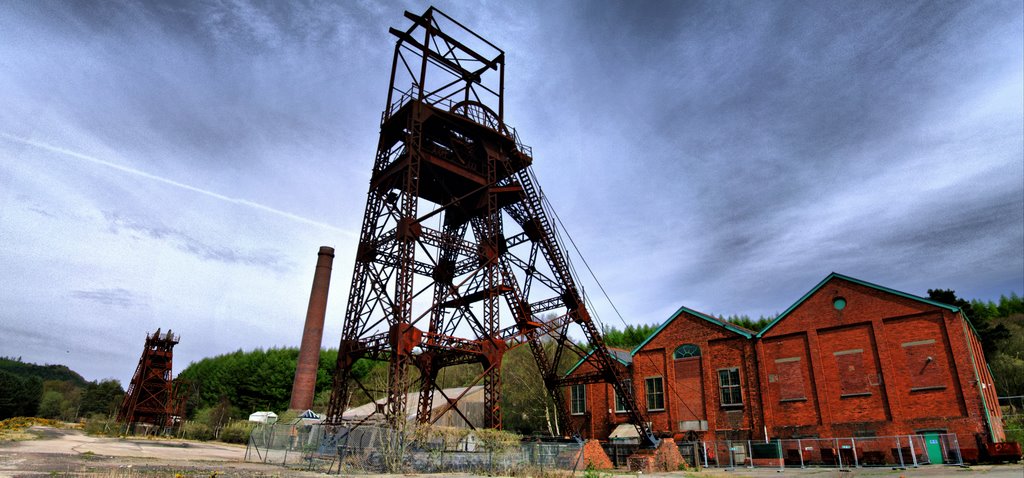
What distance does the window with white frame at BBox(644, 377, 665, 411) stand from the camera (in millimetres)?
31172

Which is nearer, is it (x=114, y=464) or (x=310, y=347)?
(x=114, y=464)

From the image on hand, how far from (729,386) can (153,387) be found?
52.3 m

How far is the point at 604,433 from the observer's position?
3219cm

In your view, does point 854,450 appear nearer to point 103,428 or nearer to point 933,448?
point 933,448

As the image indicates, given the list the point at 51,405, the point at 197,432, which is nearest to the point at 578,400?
the point at 197,432

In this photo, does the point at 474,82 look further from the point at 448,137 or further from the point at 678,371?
the point at 678,371

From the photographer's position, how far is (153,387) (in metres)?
52.9

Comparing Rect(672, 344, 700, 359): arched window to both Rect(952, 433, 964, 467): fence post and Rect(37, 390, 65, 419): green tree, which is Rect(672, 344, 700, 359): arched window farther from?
Rect(37, 390, 65, 419): green tree

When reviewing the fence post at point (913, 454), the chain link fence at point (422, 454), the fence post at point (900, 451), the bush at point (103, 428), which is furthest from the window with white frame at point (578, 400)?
the bush at point (103, 428)

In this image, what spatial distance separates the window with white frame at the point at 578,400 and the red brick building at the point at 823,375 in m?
0.34

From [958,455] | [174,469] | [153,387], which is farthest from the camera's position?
[153,387]

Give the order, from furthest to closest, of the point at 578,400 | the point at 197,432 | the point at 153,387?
1. the point at 153,387
2. the point at 197,432
3. the point at 578,400

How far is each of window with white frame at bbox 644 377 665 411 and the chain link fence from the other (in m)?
12.4

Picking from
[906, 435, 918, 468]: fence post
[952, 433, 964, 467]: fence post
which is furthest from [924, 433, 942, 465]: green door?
[952, 433, 964, 467]: fence post
